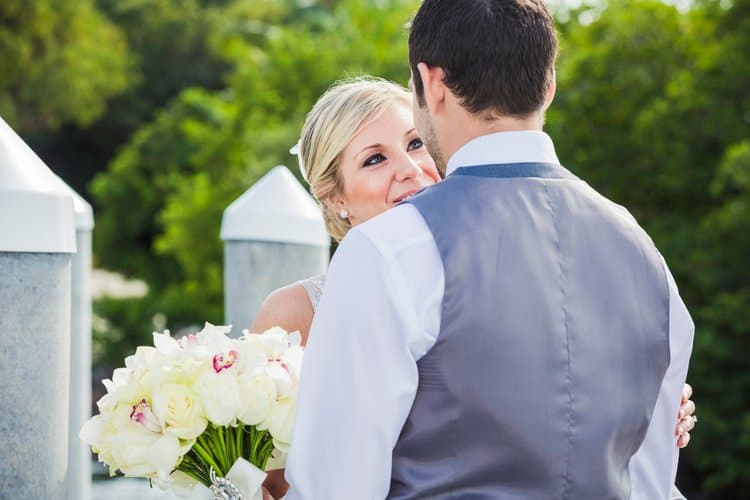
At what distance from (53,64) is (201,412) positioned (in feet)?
116

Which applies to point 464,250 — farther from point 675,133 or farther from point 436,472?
point 675,133

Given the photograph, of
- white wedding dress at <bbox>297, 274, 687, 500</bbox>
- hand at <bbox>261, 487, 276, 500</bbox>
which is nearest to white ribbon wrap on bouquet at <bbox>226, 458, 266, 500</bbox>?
hand at <bbox>261, 487, 276, 500</bbox>

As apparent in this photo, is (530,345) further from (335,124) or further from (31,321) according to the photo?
(335,124)

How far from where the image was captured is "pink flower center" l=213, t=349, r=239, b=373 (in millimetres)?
2258

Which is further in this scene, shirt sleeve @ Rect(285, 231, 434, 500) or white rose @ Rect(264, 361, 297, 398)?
white rose @ Rect(264, 361, 297, 398)

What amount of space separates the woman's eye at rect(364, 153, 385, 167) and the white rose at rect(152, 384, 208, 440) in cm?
135

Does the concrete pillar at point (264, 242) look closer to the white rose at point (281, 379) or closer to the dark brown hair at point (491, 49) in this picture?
the white rose at point (281, 379)

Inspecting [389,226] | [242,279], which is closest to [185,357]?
[389,226]

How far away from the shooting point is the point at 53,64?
35.4 m

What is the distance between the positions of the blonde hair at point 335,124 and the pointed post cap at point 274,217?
946 mm

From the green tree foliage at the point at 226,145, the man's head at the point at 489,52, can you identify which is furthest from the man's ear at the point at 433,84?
the green tree foliage at the point at 226,145

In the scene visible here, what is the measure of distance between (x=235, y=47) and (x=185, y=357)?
91.7 ft

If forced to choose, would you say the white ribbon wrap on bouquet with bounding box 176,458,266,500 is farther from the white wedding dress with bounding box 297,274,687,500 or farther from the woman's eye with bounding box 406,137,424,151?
the woman's eye with bounding box 406,137,424,151

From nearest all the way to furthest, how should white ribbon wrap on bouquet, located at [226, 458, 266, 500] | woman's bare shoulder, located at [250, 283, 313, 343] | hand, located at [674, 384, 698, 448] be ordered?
white ribbon wrap on bouquet, located at [226, 458, 266, 500]
hand, located at [674, 384, 698, 448]
woman's bare shoulder, located at [250, 283, 313, 343]
